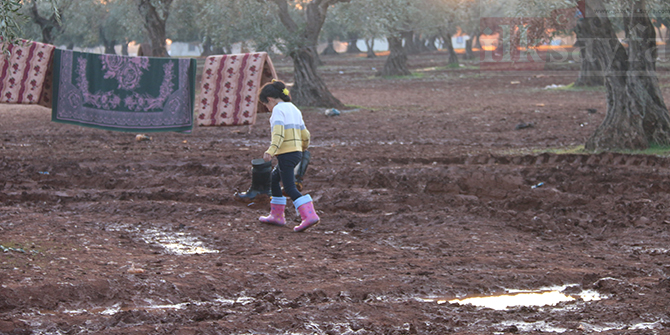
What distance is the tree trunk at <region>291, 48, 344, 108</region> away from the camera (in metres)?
19.9

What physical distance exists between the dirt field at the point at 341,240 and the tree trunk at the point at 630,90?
0.85m

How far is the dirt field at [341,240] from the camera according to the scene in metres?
4.41

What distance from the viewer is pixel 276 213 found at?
7.03 metres

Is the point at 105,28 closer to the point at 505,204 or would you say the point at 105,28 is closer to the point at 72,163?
the point at 72,163

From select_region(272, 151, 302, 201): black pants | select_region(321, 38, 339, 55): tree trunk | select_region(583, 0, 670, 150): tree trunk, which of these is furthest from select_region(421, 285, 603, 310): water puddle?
select_region(321, 38, 339, 55): tree trunk

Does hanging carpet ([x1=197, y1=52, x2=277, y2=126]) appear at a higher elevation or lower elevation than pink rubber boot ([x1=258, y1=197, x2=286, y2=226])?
higher

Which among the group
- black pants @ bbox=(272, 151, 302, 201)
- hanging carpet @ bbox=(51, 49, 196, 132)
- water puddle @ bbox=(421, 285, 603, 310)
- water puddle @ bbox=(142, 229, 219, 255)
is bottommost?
water puddle @ bbox=(142, 229, 219, 255)

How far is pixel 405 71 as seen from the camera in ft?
113

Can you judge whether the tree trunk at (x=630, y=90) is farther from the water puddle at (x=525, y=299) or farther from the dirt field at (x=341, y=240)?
the water puddle at (x=525, y=299)

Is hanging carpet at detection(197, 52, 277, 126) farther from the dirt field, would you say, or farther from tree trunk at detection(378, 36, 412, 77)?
tree trunk at detection(378, 36, 412, 77)

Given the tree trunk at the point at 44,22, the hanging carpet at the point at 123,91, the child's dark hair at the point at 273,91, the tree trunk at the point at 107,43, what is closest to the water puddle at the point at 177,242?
the child's dark hair at the point at 273,91

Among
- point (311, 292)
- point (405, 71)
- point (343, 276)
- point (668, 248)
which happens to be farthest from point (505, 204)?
point (405, 71)

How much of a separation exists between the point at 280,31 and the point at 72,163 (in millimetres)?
10488

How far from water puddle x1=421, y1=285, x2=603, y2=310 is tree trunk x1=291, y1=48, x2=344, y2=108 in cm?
1502
